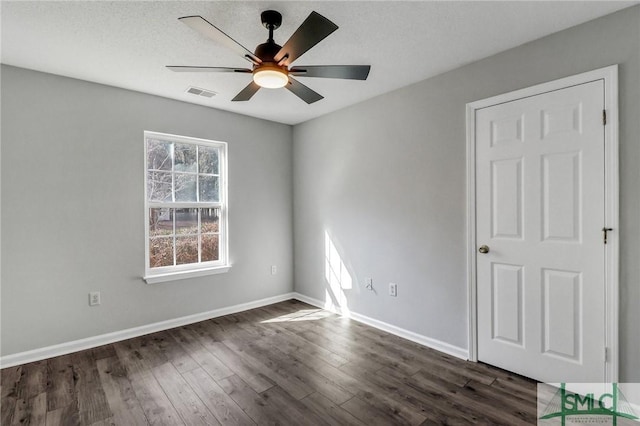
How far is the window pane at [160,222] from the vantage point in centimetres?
342

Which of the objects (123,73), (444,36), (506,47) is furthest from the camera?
(123,73)

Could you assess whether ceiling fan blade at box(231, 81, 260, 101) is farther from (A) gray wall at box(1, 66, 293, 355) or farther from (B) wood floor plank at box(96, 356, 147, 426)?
(B) wood floor plank at box(96, 356, 147, 426)

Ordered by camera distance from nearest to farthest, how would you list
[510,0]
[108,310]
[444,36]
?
1. [510,0]
2. [444,36]
3. [108,310]

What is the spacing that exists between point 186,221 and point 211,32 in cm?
251

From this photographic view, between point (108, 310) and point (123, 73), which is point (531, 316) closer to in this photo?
point (108, 310)

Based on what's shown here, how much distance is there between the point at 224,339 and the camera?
312 cm

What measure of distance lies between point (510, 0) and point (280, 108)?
98.7 inches

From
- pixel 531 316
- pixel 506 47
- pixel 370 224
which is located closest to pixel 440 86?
pixel 506 47

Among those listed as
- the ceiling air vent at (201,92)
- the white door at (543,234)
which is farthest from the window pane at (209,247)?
the white door at (543,234)

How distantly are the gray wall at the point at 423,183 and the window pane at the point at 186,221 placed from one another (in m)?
1.43

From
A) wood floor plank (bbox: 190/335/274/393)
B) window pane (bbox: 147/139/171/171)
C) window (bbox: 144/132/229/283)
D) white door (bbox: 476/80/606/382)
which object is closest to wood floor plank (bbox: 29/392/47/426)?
wood floor plank (bbox: 190/335/274/393)

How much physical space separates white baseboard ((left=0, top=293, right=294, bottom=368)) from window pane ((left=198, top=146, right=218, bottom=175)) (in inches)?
67.8

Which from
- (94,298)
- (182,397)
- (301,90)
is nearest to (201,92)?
(301,90)

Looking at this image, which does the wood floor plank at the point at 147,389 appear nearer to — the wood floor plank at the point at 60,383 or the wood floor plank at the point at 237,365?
the wood floor plank at the point at 60,383
